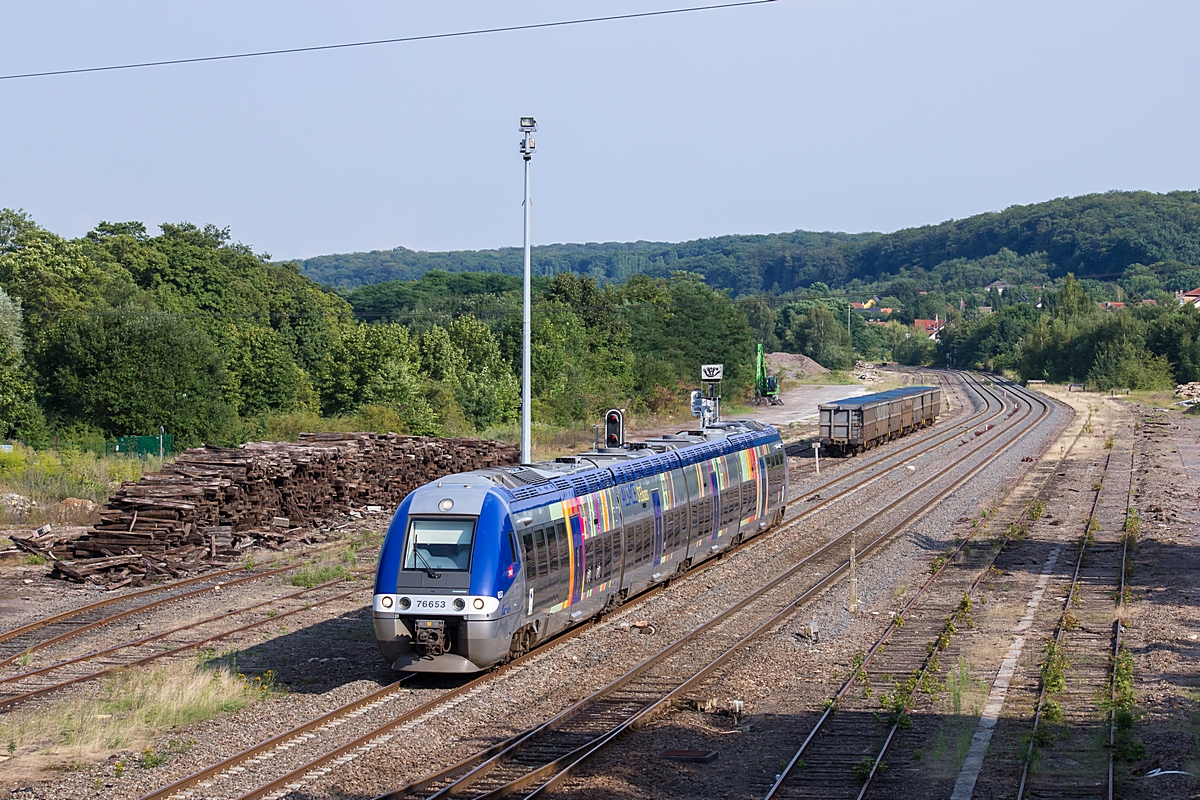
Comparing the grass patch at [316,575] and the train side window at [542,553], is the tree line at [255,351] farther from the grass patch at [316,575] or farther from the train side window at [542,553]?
the train side window at [542,553]

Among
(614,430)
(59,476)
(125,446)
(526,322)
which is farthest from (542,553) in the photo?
(125,446)

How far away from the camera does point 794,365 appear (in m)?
A: 144

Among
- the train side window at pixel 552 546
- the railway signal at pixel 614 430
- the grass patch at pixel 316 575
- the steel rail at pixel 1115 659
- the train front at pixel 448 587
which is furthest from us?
the railway signal at pixel 614 430

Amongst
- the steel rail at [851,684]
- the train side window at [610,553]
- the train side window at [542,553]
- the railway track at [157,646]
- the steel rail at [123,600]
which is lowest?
the steel rail at [123,600]

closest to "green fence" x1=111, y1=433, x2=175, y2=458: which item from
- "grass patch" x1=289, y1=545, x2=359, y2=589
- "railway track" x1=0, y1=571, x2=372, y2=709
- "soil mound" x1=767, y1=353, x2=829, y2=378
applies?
"grass patch" x1=289, y1=545, x2=359, y2=589

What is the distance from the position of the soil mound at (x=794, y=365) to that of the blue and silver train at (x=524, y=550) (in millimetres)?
112601

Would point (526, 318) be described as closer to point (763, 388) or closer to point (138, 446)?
point (138, 446)

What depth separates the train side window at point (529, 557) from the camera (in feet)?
55.0

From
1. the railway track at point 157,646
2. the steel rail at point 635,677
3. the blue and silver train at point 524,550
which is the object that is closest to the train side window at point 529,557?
the blue and silver train at point 524,550

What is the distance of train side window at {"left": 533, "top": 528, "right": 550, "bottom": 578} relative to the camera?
17.2 m

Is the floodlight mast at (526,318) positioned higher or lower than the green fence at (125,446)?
higher

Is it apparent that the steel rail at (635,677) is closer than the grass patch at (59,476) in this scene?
Yes

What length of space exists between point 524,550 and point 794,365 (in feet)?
425

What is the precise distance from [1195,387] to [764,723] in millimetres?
101358
